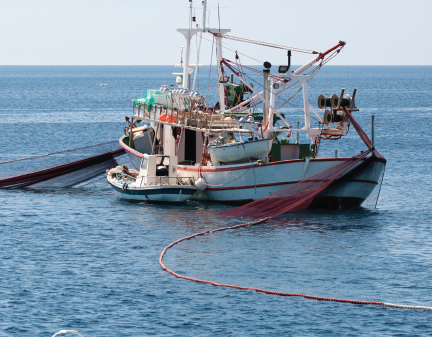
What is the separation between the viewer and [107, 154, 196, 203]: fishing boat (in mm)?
37094

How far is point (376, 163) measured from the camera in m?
34.0

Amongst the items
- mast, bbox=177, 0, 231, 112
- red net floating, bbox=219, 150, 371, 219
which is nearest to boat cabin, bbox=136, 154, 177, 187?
red net floating, bbox=219, 150, 371, 219

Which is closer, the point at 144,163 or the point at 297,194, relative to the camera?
the point at 297,194

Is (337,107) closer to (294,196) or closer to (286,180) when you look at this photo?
(286,180)

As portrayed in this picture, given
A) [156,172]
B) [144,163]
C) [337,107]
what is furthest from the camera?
[144,163]

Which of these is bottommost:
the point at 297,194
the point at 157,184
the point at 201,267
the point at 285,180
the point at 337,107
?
the point at 201,267

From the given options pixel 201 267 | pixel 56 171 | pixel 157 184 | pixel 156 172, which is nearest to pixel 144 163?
pixel 156 172

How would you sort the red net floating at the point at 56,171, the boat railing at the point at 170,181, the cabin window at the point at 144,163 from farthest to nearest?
the red net floating at the point at 56,171, the cabin window at the point at 144,163, the boat railing at the point at 170,181

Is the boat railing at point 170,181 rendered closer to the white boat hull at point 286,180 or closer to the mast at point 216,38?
the white boat hull at point 286,180

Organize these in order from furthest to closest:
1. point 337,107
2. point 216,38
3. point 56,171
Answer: point 216,38 < point 56,171 < point 337,107

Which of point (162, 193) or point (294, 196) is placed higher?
point (294, 196)

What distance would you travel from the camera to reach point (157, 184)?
125 feet

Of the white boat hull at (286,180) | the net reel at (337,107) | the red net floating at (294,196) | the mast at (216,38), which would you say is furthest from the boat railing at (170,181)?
the net reel at (337,107)

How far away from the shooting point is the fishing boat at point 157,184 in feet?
122
